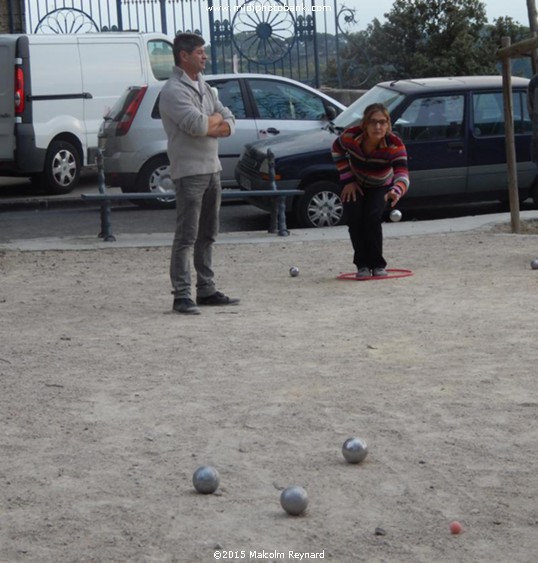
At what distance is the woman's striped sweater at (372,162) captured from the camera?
1115cm

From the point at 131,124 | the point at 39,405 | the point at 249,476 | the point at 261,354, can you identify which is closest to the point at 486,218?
the point at 131,124

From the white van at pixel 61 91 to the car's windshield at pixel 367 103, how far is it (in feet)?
15.3

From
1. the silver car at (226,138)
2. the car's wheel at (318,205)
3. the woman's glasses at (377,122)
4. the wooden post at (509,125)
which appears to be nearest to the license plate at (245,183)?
the car's wheel at (318,205)

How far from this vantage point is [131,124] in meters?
17.5

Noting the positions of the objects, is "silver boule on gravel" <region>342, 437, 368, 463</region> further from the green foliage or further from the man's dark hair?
the green foliage

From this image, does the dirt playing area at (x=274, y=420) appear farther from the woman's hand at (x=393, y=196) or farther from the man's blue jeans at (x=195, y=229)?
the woman's hand at (x=393, y=196)

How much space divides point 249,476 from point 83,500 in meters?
0.70

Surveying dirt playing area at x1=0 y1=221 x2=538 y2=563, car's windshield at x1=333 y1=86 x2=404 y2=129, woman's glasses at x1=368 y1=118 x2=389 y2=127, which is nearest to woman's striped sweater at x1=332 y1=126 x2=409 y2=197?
woman's glasses at x1=368 y1=118 x2=389 y2=127

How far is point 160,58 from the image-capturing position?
20672 mm

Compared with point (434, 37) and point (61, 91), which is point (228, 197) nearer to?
point (61, 91)

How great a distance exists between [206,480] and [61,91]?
48.9ft

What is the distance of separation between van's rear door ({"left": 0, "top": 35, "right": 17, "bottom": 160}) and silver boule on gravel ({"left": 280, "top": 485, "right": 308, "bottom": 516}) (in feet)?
48.4

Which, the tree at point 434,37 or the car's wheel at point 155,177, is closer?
the car's wheel at point 155,177

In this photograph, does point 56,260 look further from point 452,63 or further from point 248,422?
point 452,63
